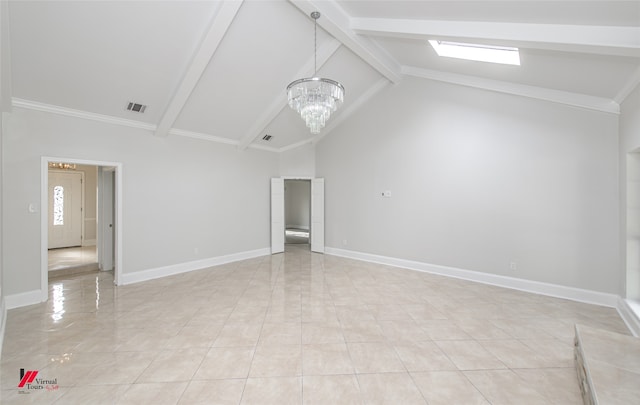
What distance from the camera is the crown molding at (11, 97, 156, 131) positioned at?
370 cm

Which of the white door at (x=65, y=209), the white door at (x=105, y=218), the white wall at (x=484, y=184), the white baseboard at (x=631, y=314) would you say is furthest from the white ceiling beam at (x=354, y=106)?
the white door at (x=65, y=209)

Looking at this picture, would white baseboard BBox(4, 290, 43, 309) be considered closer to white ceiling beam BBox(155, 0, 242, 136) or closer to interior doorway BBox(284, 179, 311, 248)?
white ceiling beam BBox(155, 0, 242, 136)

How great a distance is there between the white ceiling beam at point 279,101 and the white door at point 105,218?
2.75 meters

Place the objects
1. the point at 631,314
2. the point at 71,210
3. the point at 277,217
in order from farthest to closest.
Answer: the point at 71,210 < the point at 277,217 < the point at 631,314

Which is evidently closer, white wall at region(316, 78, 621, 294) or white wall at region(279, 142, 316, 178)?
white wall at region(316, 78, 621, 294)

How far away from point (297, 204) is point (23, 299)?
9.29 m

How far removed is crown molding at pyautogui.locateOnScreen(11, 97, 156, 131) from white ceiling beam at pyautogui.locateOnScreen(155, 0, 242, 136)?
14.9 inches

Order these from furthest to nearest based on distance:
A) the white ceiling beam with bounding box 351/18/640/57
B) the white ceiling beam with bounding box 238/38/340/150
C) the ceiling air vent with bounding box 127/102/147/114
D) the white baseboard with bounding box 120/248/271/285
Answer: the white baseboard with bounding box 120/248/271/285
the ceiling air vent with bounding box 127/102/147/114
the white ceiling beam with bounding box 238/38/340/150
the white ceiling beam with bounding box 351/18/640/57

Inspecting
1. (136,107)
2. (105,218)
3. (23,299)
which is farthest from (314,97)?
(105,218)

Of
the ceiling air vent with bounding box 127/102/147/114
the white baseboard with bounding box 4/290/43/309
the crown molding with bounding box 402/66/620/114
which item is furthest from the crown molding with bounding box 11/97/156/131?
the crown molding with bounding box 402/66/620/114

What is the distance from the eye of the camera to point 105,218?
5465 millimetres

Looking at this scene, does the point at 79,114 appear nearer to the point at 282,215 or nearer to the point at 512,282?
the point at 282,215

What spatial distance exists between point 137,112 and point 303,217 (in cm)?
833

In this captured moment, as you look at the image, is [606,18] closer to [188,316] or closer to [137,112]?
[188,316]
